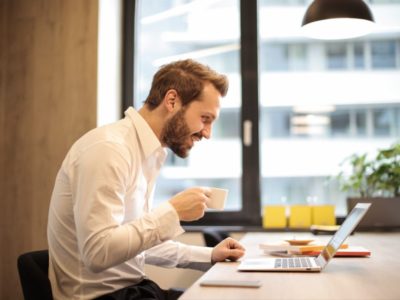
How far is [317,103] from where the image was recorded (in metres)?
3.58

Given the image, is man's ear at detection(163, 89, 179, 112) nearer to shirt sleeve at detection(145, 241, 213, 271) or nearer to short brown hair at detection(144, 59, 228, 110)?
short brown hair at detection(144, 59, 228, 110)

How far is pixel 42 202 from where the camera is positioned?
319 cm

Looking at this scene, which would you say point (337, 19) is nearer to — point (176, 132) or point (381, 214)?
point (381, 214)

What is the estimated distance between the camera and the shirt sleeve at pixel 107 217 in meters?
1.31

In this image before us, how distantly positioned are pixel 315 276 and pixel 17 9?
2827 mm

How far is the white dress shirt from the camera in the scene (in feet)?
4.33

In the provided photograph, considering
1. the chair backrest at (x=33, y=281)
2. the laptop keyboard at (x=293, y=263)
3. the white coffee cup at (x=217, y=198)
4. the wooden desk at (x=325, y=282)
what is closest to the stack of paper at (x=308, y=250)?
the wooden desk at (x=325, y=282)

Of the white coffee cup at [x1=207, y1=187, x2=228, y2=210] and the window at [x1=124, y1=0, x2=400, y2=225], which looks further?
the window at [x1=124, y1=0, x2=400, y2=225]

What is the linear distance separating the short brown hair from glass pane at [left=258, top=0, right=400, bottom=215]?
1.87 meters

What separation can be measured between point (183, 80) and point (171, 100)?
9 centimetres

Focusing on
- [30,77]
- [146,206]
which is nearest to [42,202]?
[30,77]

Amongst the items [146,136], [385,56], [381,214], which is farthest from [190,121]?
[385,56]

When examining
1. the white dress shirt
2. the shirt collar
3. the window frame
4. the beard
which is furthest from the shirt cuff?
the window frame

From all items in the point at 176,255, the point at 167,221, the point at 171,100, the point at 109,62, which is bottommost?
the point at 176,255
